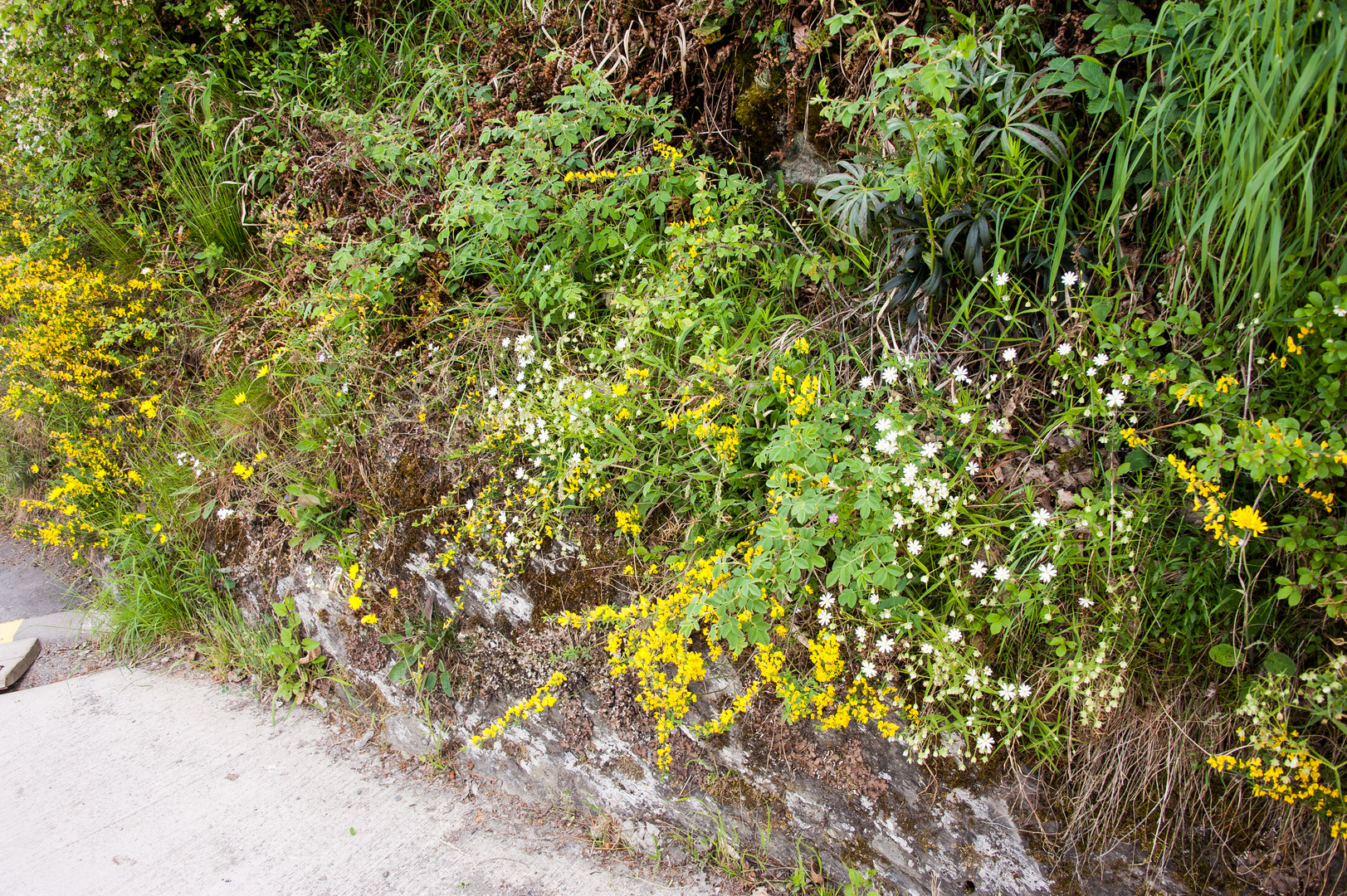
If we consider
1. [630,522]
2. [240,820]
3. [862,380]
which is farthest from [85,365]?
[862,380]

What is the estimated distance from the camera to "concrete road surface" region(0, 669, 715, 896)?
8.09 feet

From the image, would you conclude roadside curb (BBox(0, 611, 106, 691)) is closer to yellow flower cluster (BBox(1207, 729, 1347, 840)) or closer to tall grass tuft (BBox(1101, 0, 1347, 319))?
yellow flower cluster (BBox(1207, 729, 1347, 840))

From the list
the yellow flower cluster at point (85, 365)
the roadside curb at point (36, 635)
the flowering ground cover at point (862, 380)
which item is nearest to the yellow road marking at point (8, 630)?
the roadside curb at point (36, 635)

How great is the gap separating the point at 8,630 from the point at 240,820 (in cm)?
299

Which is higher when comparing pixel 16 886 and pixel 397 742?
pixel 16 886

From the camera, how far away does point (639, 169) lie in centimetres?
267

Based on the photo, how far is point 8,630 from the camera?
4.35 m

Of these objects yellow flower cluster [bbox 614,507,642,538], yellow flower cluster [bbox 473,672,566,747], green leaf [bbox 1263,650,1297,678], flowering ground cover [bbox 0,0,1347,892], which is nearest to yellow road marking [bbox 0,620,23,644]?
flowering ground cover [bbox 0,0,1347,892]

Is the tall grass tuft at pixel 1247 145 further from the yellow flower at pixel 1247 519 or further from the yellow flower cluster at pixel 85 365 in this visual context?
the yellow flower cluster at pixel 85 365

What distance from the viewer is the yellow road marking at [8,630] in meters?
4.25

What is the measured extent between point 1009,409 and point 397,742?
2861 mm

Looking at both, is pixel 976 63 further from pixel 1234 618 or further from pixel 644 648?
pixel 644 648

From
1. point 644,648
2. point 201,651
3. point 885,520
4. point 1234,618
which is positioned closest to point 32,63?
point 201,651

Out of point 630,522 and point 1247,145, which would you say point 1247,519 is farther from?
point 630,522
